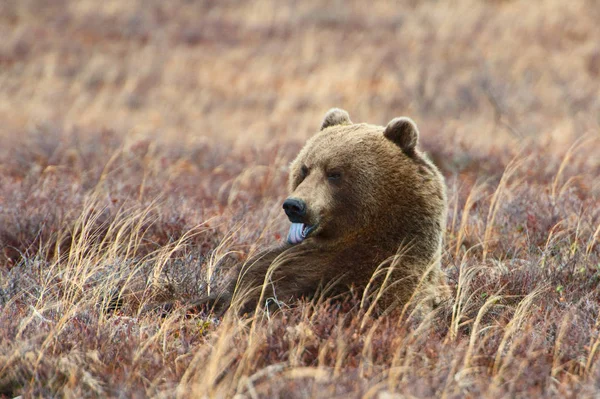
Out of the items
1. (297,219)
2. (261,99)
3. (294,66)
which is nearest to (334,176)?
(297,219)

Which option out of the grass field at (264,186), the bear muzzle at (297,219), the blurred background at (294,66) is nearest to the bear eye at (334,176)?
the bear muzzle at (297,219)

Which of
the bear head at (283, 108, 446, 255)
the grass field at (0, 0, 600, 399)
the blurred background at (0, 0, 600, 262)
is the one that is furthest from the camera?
the blurred background at (0, 0, 600, 262)

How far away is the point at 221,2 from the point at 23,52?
23.9 ft

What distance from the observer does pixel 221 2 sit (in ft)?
79.9

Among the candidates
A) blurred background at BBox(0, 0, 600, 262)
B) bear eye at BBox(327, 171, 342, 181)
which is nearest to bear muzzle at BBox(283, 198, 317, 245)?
bear eye at BBox(327, 171, 342, 181)

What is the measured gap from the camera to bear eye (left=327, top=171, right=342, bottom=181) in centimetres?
408

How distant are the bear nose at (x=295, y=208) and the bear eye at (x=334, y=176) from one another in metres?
0.32

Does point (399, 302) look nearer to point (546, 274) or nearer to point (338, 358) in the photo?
point (338, 358)

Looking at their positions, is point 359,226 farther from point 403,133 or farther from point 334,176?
point 403,133

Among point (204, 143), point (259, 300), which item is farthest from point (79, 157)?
point (259, 300)

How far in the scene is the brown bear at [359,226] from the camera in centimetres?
373

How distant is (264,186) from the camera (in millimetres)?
8055

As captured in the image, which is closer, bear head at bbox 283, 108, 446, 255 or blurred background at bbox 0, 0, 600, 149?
bear head at bbox 283, 108, 446, 255

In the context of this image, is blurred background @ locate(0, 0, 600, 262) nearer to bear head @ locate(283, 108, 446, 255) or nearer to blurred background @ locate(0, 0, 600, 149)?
blurred background @ locate(0, 0, 600, 149)
